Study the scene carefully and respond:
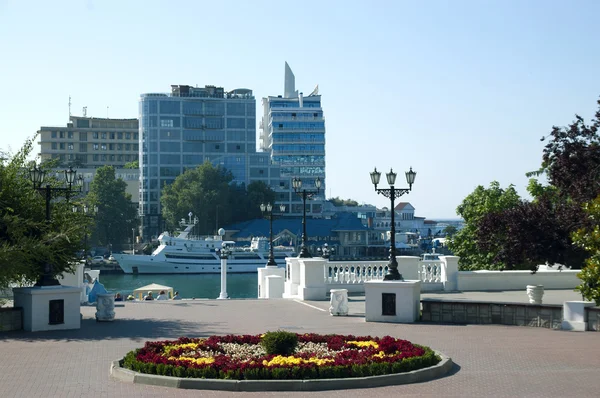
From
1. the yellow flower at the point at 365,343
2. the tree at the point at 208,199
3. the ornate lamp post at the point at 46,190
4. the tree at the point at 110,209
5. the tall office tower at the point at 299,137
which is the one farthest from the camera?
the tall office tower at the point at 299,137

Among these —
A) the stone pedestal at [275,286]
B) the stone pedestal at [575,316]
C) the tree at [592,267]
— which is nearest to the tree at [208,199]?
the stone pedestal at [275,286]

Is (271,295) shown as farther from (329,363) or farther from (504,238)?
(329,363)

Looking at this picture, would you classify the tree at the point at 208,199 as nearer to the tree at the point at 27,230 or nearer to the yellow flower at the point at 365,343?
the tree at the point at 27,230

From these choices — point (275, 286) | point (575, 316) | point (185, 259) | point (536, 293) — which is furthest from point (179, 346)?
point (185, 259)

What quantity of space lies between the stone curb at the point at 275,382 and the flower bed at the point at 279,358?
22 cm

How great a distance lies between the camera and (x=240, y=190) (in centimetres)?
13775

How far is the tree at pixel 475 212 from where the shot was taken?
53.8 metres

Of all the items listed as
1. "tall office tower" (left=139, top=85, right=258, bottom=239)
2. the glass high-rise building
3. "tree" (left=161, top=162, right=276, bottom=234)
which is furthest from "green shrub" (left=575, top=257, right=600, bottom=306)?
"tall office tower" (left=139, top=85, right=258, bottom=239)

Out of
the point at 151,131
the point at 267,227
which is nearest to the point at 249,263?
the point at 267,227

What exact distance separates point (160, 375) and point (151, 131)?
428 ft

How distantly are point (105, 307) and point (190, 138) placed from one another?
400 ft

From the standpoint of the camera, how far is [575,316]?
20.4 metres

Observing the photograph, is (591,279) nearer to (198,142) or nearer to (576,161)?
(576,161)

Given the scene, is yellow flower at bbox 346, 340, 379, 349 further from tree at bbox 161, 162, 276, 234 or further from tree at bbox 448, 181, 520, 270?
tree at bbox 161, 162, 276, 234
